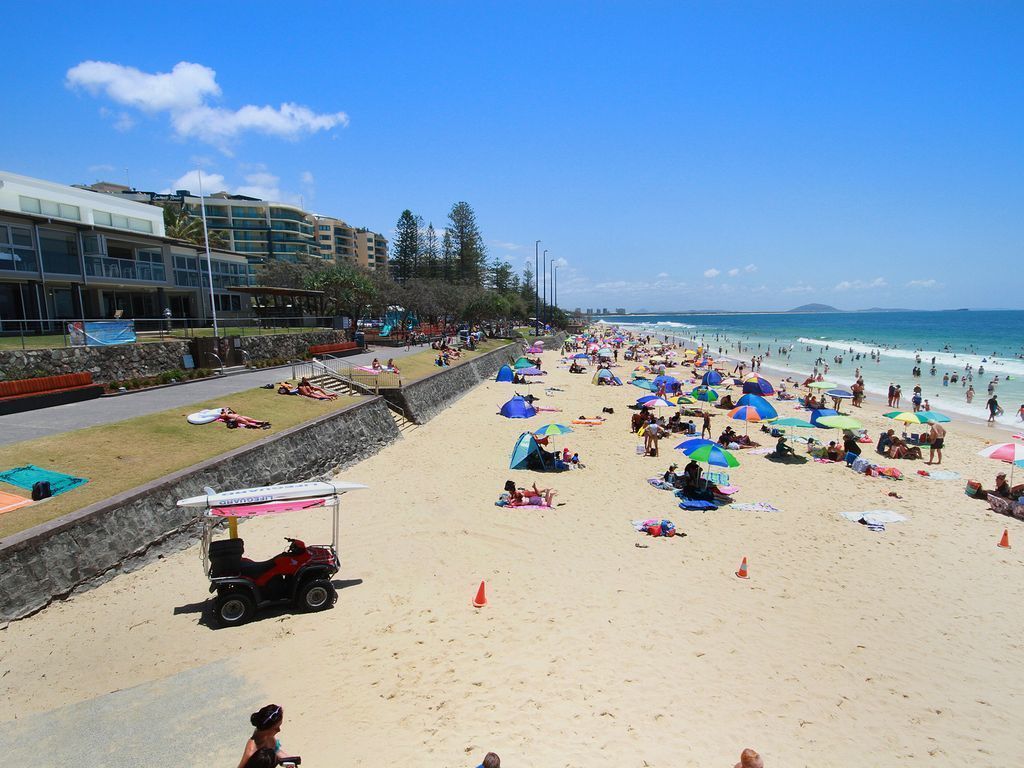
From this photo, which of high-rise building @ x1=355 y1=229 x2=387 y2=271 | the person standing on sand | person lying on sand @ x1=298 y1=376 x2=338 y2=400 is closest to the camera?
the person standing on sand

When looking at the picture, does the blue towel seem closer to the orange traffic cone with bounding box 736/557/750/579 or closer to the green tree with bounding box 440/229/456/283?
the orange traffic cone with bounding box 736/557/750/579

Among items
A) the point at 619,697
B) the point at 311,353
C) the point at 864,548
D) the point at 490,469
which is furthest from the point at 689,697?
the point at 311,353

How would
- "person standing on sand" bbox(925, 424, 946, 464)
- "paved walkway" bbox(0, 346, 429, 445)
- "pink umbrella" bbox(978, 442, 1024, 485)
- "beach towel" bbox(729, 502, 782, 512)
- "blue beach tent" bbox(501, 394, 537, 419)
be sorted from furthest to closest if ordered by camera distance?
"blue beach tent" bbox(501, 394, 537, 419), "person standing on sand" bbox(925, 424, 946, 464), "pink umbrella" bbox(978, 442, 1024, 485), "beach towel" bbox(729, 502, 782, 512), "paved walkway" bbox(0, 346, 429, 445)

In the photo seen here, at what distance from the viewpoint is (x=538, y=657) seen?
20.7ft

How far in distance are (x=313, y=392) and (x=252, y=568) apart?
10.9 meters

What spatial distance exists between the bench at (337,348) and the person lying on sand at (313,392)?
8.06 meters

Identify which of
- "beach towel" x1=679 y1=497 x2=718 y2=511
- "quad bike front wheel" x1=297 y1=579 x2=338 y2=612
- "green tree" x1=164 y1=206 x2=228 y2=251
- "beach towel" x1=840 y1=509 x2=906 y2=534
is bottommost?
"beach towel" x1=840 y1=509 x2=906 y2=534

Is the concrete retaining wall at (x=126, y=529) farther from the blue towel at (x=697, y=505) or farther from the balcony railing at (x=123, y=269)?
the balcony railing at (x=123, y=269)

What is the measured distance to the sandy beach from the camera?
516 cm

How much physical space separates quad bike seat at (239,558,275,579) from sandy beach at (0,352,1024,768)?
60cm

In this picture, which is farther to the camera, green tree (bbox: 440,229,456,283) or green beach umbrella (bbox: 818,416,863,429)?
green tree (bbox: 440,229,456,283)

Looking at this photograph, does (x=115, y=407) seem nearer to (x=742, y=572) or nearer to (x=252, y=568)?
(x=252, y=568)

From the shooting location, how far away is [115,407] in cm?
1360

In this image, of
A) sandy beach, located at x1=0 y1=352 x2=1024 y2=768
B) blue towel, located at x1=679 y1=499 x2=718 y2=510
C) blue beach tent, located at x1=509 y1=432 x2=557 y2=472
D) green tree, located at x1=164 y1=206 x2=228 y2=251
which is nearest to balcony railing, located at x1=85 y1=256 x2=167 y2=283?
green tree, located at x1=164 y1=206 x2=228 y2=251
